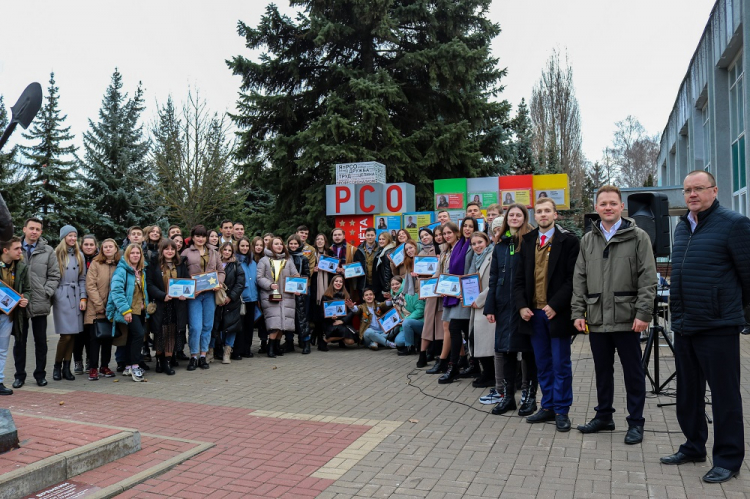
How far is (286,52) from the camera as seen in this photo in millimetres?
20875

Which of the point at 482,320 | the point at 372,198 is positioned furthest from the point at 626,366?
the point at 372,198

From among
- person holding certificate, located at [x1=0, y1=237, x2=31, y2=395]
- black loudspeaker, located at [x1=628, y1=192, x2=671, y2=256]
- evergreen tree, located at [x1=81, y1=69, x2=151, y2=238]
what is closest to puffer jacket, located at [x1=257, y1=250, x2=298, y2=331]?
person holding certificate, located at [x1=0, y1=237, x2=31, y2=395]

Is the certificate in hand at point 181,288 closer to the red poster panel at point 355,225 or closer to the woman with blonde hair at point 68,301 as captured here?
the woman with blonde hair at point 68,301

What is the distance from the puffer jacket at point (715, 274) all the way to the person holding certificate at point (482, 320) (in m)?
2.86

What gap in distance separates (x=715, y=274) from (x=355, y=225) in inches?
440

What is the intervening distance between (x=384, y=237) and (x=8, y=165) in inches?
930

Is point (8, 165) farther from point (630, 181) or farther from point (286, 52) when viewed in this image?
point (630, 181)

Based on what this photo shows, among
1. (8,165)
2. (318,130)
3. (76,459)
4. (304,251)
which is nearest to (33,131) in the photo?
(8,165)

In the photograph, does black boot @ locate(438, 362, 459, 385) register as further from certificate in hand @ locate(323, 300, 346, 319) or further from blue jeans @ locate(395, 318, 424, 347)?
certificate in hand @ locate(323, 300, 346, 319)

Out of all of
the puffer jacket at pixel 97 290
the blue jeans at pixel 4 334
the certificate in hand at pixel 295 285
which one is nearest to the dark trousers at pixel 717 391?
the certificate in hand at pixel 295 285

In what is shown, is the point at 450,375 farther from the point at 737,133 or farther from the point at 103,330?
the point at 737,133

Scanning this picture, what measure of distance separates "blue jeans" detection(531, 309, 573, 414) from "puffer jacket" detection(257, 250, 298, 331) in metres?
5.68

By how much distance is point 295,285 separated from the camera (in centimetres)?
1129

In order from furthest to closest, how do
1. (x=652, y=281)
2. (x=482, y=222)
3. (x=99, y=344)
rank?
(x=482, y=222) < (x=99, y=344) < (x=652, y=281)
